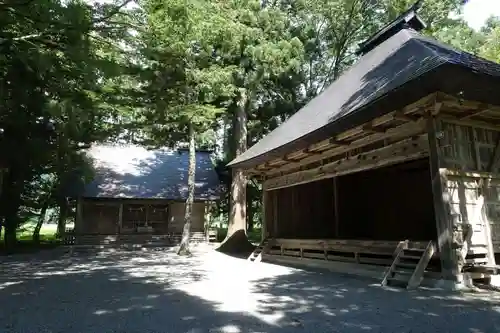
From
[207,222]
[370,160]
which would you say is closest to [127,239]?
[207,222]

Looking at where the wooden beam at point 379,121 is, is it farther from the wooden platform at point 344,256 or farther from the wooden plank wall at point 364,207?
the wooden plank wall at point 364,207

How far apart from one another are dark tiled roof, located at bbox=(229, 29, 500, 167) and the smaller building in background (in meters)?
9.77

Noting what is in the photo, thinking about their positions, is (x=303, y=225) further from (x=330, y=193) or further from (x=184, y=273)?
(x=184, y=273)

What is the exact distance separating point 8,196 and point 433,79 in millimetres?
17492

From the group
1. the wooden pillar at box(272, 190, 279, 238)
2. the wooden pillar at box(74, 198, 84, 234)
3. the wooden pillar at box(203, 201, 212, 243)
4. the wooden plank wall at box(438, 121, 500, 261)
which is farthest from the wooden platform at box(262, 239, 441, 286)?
the wooden pillar at box(74, 198, 84, 234)

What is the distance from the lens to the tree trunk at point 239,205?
52.3 feet

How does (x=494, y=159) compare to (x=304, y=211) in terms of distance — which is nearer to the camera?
(x=494, y=159)

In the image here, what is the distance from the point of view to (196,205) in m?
21.7

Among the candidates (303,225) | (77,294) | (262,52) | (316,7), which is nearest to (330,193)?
(303,225)

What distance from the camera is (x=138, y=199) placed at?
63.2 feet

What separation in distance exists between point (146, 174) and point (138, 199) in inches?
96.7

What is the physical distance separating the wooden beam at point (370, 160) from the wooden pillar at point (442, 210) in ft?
0.96

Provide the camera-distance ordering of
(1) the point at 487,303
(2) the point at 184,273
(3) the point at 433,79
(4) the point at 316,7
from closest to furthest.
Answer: (1) the point at 487,303 < (3) the point at 433,79 < (2) the point at 184,273 < (4) the point at 316,7

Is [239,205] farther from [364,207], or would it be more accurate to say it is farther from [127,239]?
[127,239]
